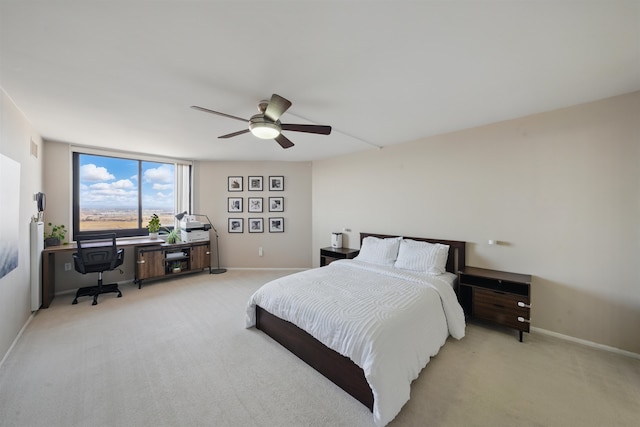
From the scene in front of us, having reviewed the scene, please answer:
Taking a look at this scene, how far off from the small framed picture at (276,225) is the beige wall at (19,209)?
11.8ft

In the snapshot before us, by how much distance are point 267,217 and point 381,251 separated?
2.91 meters

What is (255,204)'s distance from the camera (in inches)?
217

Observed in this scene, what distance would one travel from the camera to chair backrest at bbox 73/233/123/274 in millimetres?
3500

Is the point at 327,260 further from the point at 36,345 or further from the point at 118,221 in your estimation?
the point at 118,221

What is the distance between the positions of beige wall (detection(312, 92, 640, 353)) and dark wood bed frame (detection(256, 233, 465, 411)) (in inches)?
93.5

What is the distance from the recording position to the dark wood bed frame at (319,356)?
1773mm

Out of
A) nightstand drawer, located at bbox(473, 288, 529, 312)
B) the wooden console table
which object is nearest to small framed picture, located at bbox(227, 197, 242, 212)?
the wooden console table

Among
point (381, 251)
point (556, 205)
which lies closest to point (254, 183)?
point (381, 251)

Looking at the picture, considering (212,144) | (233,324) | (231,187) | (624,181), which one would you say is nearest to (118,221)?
(231,187)

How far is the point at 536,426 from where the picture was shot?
1563 millimetres

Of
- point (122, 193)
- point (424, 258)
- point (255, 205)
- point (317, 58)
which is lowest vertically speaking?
point (424, 258)

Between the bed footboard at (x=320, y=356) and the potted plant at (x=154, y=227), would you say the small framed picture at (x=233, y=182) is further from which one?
the bed footboard at (x=320, y=356)

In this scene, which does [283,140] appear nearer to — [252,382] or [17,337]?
[252,382]

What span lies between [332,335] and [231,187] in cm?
446
